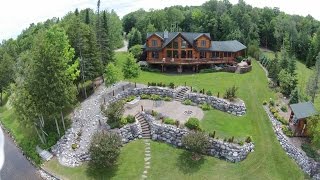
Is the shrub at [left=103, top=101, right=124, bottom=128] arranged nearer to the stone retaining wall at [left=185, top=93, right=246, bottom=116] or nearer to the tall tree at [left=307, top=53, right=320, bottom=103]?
the stone retaining wall at [left=185, top=93, right=246, bottom=116]

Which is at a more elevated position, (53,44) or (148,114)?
(53,44)

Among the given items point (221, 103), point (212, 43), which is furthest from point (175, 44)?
point (221, 103)

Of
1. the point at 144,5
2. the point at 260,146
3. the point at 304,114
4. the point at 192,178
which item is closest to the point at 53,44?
the point at 192,178

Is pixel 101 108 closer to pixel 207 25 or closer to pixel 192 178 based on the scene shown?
pixel 192 178

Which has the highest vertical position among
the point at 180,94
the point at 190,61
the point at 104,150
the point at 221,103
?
the point at 190,61

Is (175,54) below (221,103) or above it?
above

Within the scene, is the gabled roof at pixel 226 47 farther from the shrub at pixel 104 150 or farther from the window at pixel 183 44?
the shrub at pixel 104 150

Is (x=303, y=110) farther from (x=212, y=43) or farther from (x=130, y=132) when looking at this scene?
(x=212, y=43)
